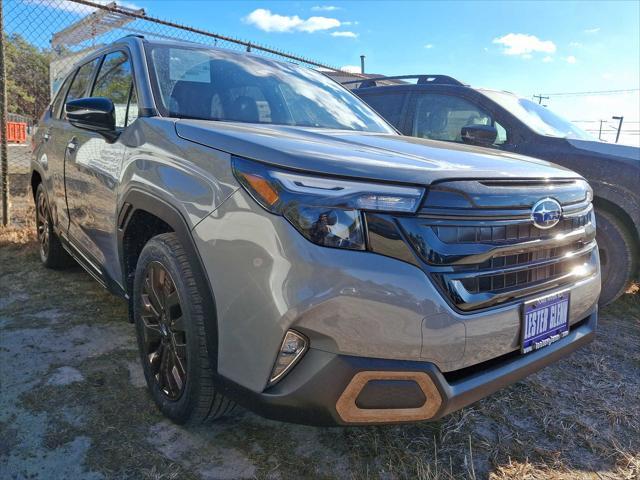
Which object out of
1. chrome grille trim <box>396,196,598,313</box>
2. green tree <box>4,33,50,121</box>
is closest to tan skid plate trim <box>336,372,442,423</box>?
chrome grille trim <box>396,196,598,313</box>

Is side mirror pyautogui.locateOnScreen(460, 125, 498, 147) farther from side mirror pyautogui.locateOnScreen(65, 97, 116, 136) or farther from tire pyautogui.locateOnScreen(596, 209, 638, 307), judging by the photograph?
side mirror pyautogui.locateOnScreen(65, 97, 116, 136)

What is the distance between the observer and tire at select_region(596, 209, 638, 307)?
3.72 metres

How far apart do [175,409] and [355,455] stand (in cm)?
76

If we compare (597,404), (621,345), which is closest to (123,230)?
(597,404)

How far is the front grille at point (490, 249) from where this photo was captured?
154 centimetres

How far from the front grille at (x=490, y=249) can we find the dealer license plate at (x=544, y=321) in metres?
0.05

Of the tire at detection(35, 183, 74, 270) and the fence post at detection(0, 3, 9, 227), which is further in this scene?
the fence post at detection(0, 3, 9, 227)

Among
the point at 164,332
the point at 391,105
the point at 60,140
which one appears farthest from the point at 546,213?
the point at 391,105

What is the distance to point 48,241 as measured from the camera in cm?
420

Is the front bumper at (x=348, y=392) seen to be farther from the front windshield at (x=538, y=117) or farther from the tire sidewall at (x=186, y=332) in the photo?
the front windshield at (x=538, y=117)

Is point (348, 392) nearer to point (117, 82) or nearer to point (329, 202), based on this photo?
point (329, 202)

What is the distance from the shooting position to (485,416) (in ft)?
7.74

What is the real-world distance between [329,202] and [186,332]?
76 cm

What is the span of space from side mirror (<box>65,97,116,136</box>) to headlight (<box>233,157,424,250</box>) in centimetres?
132
